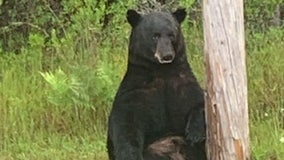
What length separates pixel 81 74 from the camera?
27.5ft

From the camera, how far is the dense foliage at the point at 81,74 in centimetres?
775

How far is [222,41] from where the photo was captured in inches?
229

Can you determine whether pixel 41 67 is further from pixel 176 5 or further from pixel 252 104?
pixel 252 104

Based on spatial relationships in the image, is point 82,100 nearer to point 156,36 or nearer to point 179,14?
point 179,14

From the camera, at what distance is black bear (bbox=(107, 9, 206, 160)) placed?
6.10 m

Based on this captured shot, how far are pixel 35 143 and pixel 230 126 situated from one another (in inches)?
97.0

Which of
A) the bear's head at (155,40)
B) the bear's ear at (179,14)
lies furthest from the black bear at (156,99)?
the bear's ear at (179,14)

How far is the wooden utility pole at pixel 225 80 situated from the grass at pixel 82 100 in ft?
2.98

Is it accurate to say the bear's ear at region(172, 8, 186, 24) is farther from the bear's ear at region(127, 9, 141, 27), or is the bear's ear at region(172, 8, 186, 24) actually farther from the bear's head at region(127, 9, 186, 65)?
the bear's ear at region(127, 9, 141, 27)

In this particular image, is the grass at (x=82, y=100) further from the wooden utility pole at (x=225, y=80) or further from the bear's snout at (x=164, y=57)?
the bear's snout at (x=164, y=57)

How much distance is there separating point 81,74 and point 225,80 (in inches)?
107

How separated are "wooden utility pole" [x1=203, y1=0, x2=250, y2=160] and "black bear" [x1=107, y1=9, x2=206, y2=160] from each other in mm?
194

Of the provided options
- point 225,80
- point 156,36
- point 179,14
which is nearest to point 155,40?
point 156,36

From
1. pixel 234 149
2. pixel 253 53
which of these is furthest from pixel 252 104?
pixel 234 149
